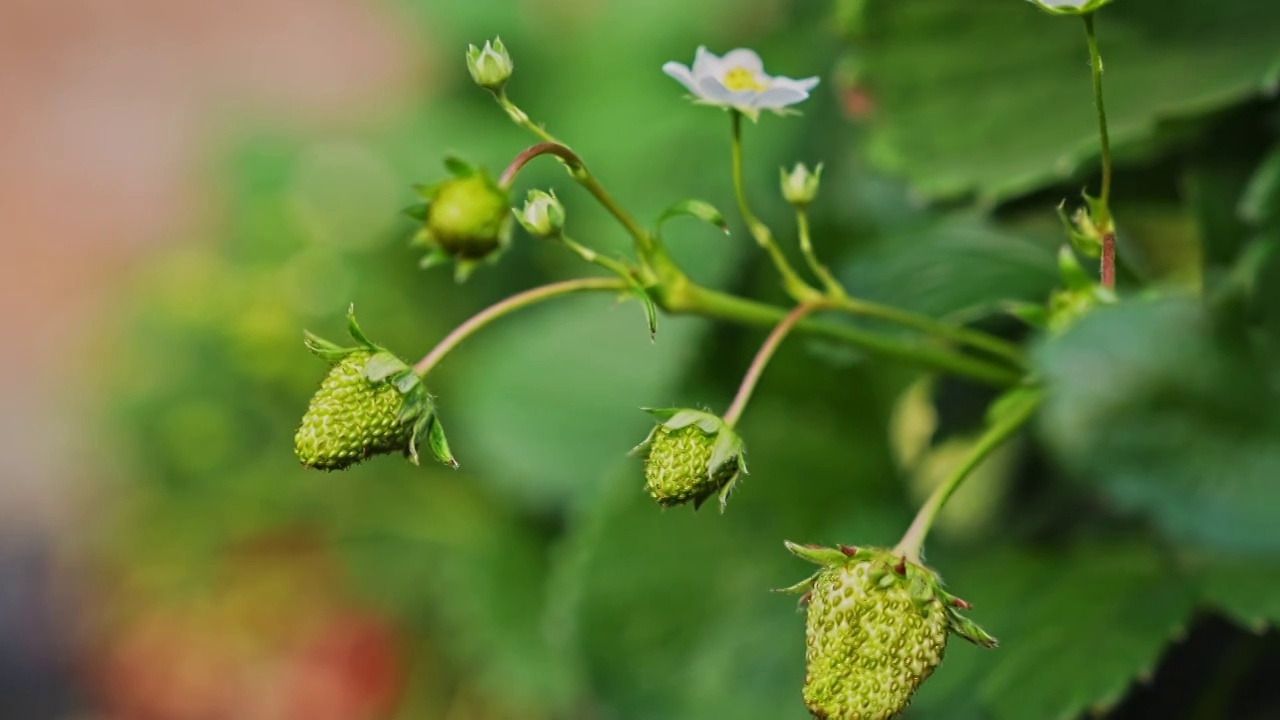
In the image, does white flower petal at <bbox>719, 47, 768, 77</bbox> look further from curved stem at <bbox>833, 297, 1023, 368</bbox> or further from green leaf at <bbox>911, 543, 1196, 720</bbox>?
green leaf at <bbox>911, 543, 1196, 720</bbox>

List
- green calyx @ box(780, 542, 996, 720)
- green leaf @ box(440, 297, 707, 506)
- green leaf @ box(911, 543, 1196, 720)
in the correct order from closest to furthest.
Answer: green calyx @ box(780, 542, 996, 720), green leaf @ box(911, 543, 1196, 720), green leaf @ box(440, 297, 707, 506)

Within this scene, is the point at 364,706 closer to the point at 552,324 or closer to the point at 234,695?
the point at 234,695

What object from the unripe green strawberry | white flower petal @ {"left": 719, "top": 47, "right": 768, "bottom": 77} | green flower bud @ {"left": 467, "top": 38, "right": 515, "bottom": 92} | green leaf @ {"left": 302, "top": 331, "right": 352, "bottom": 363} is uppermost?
green flower bud @ {"left": 467, "top": 38, "right": 515, "bottom": 92}

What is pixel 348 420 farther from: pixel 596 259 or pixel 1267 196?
pixel 1267 196

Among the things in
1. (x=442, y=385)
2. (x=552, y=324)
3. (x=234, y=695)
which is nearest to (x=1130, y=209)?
(x=552, y=324)

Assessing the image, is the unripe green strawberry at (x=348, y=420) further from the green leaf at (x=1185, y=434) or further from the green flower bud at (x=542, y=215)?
the green leaf at (x=1185, y=434)

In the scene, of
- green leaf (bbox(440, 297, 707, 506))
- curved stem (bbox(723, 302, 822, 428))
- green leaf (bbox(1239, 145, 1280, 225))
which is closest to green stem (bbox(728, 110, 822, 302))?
curved stem (bbox(723, 302, 822, 428))

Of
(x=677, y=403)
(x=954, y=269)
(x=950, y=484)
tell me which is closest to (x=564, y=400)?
(x=677, y=403)
